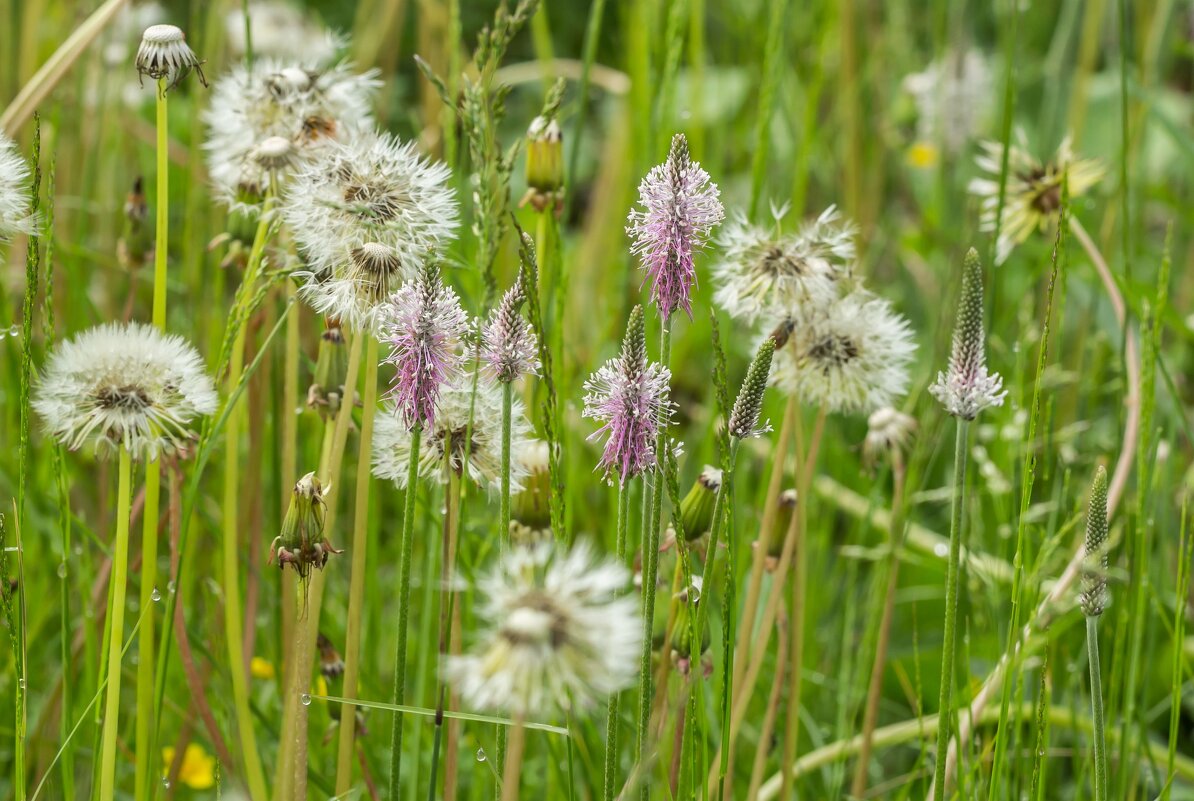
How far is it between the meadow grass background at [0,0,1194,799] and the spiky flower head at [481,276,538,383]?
17mm

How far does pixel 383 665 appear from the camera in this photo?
1440mm

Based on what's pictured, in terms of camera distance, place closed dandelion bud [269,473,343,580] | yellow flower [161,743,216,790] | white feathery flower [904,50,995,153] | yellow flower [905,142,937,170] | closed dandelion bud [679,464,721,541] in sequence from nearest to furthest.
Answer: closed dandelion bud [269,473,343,580] < closed dandelion bud [679,464,721,541] < yellow flower [161,743,216,790] < white feathery flower [904,50,995,153] < yellow flower [905,142,937,170]

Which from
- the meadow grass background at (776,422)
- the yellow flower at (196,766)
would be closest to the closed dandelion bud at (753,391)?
the meadow grass background at (776,422)

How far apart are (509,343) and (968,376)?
0.80 ft

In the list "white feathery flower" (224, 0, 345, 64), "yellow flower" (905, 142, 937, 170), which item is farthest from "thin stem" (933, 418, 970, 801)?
"yellow flower" (905, 142, 937, 170)

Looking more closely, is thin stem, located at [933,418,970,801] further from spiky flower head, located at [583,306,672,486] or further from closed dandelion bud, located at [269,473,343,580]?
closed dandelion bud, located at [269,473,343,580]

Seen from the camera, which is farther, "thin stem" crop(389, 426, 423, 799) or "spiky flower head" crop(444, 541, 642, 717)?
"thin stem" crop(389, 426, 423, 799)

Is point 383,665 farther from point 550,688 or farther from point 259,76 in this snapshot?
point 550,688

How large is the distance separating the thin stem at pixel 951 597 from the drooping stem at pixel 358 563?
0.34 meters

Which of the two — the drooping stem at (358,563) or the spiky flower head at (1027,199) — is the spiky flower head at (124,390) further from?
the spiky flower head at (1027,199)

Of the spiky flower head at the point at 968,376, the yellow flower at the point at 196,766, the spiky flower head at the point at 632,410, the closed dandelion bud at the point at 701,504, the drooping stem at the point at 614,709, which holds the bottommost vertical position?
the yellow flower at the point at 196,766

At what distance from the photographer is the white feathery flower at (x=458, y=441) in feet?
2.54

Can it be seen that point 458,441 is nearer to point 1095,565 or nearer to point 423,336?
point 423,336

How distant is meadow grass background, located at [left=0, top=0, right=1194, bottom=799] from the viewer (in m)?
1.02
